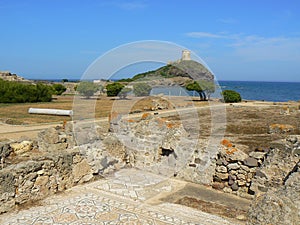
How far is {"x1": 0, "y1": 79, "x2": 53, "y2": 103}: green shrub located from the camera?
3141 centimetres

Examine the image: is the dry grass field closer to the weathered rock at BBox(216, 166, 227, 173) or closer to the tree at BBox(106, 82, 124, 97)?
the tree at BBox(106, 82, 124, 97)

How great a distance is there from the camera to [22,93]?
32188mm

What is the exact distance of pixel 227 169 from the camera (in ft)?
25.5

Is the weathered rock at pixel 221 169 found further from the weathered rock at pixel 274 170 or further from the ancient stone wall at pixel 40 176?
the ancient stone wall at pixel 40 176

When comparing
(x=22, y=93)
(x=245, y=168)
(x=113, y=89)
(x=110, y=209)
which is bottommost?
(x=110, y=209)

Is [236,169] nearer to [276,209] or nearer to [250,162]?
[250,162]

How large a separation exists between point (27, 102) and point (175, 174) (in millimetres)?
27116

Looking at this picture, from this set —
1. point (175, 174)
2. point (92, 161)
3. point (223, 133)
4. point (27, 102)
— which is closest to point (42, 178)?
point (92, 161)

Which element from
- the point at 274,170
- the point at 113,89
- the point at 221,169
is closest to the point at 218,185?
the point at 221,169

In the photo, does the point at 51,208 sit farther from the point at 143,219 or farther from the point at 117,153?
the point at 117,153

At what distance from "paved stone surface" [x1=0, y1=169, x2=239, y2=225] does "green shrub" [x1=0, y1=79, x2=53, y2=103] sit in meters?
26.5

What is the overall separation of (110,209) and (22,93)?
1128 inches

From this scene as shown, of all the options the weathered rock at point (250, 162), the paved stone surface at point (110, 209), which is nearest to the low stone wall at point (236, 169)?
the weathered rock at point (250, 162)

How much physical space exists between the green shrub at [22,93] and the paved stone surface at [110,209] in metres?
26.5
